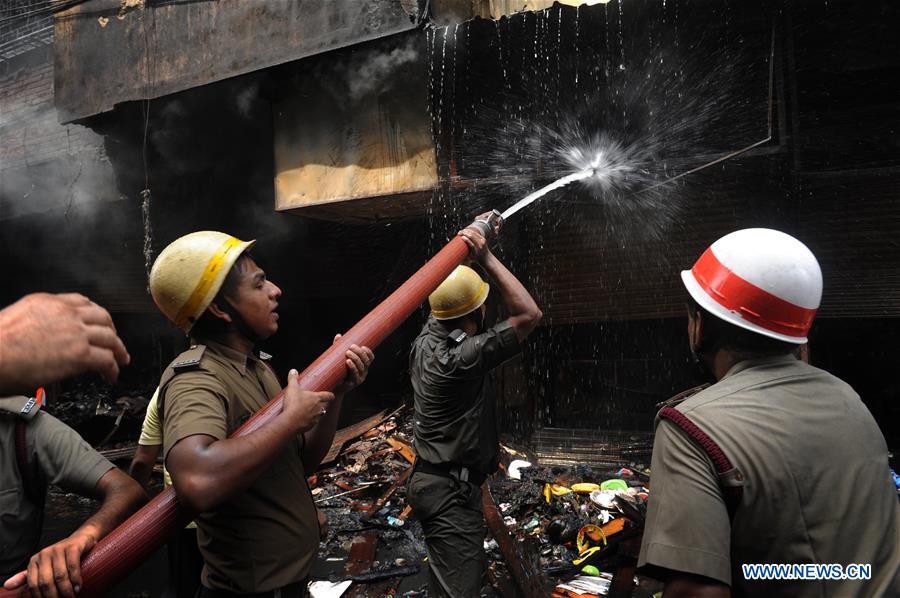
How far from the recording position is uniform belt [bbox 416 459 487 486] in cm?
343

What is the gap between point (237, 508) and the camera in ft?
5.89

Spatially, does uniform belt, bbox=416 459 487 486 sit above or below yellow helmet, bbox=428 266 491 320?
below

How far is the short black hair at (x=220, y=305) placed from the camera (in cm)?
200

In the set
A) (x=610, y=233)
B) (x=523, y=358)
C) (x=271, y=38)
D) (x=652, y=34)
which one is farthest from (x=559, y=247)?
(x=271, y=38)

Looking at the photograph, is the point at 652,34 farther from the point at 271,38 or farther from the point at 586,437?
the point at 586,437

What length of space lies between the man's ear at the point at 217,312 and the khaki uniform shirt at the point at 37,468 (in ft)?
2.20

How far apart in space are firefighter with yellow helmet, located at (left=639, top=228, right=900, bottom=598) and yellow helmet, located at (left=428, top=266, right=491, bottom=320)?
90.6 inches

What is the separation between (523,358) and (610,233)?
211 centimetres

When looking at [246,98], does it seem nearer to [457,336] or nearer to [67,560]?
[457,336]

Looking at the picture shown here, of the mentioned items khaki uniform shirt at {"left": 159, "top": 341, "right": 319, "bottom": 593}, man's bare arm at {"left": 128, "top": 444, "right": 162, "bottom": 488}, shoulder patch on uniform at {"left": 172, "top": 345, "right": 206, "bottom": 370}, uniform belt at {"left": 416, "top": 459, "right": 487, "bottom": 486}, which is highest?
shoulder patch on uniform at {"left": 172, "top": 345, "right": 206, "bottom": 370}

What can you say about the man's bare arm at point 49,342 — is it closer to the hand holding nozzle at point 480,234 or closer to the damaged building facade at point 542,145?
the hand holding nozzle at point 480,234

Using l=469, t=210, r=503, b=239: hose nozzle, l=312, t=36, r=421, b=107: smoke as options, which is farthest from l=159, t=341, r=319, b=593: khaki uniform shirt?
l=312, t=36, r=421, b=107: smoke

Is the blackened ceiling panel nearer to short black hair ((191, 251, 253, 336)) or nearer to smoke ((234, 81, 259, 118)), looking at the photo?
smoke ((234, 81, 259, 118))

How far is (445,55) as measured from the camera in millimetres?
5316
